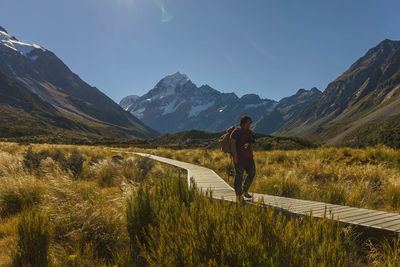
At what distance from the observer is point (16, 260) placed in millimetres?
2766

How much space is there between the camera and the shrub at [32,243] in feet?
8.95

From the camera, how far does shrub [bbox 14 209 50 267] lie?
8.95 ft

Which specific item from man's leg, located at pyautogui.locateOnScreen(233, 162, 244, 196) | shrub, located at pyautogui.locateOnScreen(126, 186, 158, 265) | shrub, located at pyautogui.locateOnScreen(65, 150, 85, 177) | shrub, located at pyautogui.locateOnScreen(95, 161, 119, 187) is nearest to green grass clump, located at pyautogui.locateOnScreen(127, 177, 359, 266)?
shrub, located at pyautogui.locateOnScreen(126, 186, 158, 265)

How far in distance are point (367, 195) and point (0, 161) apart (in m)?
11.9

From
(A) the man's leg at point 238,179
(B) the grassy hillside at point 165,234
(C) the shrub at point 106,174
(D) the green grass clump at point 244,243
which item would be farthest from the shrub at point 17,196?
(A) the man's leg at point 238,179

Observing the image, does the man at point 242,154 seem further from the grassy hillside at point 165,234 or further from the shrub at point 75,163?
the shrub at point 75,163

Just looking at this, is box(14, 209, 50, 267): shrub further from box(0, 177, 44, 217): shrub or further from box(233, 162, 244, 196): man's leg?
box(233, 162, 244, 196): man's leg

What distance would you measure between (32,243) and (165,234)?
6.14ft

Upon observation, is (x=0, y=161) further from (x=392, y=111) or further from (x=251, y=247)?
(x=392, y=111)

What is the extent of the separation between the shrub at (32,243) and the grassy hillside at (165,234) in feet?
0.03

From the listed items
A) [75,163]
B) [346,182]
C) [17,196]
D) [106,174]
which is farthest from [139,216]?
[75,163]

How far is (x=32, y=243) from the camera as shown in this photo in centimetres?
277

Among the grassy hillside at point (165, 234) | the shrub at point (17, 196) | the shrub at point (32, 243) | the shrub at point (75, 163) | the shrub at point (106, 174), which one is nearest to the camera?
the grassy hillside at point (165, 234)

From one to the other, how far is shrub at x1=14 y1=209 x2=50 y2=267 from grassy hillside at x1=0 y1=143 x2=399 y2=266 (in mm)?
10
